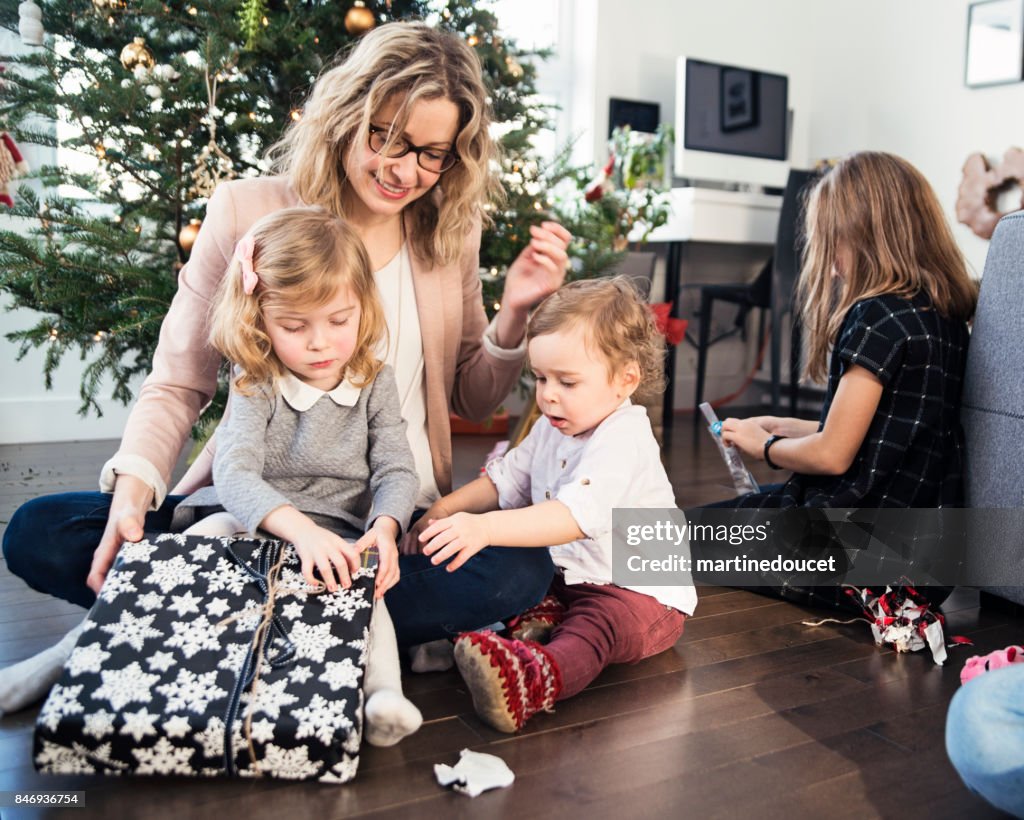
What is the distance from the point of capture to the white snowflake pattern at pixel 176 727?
942 mm

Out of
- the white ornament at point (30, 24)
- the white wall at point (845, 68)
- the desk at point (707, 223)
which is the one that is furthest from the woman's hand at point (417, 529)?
the white wall at point (845, 68)

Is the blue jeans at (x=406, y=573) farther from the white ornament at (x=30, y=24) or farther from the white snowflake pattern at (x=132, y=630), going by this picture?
the white ornament at (x=30, y=24)

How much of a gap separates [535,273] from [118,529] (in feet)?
2.25

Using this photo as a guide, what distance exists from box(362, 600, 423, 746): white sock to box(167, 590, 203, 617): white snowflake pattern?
0.20 meters

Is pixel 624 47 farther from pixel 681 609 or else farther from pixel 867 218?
pixel 681 609

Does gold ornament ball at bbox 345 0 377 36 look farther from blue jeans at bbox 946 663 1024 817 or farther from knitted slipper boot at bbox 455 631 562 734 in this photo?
blue jeans at bbox 946 663 1024 817

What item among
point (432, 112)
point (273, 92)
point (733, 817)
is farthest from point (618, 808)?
point (273, 92)

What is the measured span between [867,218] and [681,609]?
76 cm

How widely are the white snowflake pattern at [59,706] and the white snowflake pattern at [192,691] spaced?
3.1 inches

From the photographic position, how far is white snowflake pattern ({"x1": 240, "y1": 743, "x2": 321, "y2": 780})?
38.0 inches

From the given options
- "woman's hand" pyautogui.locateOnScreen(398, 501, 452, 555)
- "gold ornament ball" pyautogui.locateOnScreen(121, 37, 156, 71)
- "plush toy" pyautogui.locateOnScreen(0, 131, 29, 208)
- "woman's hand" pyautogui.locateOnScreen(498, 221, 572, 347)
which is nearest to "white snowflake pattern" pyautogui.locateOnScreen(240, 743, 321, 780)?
"woman's hand" pyautogui.locateOnScreen(398, 501, 452, 555)

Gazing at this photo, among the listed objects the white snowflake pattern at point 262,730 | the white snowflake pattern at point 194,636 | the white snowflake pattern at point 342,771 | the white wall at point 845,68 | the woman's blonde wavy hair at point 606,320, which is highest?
the white wall at point 845,68

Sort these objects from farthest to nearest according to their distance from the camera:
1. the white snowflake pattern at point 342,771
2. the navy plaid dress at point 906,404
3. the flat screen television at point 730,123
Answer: the flat screen television at point 730,123, the navy plaid dress at point 906,404, the white snowflake pattern at point 342,771

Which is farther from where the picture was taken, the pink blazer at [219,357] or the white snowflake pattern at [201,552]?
Answer: the pink blazer at [219,357]
